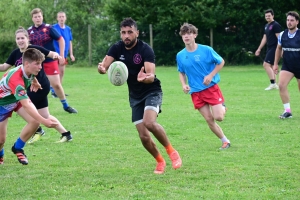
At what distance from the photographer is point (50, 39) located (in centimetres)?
1235

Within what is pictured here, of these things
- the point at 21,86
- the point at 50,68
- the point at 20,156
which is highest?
the point at 21,86

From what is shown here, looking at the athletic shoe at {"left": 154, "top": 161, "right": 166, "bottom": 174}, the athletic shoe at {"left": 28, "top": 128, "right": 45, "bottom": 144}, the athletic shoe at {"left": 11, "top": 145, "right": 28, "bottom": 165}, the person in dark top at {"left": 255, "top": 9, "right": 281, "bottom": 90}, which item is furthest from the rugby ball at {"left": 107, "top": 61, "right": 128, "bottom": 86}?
the person in dark top at {"left": 255, "top": 9, "right": 281, "bottom": 90}

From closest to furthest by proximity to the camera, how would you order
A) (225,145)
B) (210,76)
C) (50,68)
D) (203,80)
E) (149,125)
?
(149,125)
(210,76)
(225,145)
(203,80)
(50,68)

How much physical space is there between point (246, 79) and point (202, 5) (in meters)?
8.20

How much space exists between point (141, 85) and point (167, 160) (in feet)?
3.93

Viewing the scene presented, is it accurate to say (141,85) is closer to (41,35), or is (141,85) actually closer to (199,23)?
(41,35)

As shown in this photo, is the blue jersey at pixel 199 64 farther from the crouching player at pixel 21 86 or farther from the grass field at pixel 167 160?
the crouching player at pixel 21 86

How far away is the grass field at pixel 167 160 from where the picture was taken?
6090mm

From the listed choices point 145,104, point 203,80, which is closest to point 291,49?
point 203,80

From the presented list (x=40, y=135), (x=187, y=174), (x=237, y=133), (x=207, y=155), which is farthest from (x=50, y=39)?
(x=187, y=174)

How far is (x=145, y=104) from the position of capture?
704 centimetres

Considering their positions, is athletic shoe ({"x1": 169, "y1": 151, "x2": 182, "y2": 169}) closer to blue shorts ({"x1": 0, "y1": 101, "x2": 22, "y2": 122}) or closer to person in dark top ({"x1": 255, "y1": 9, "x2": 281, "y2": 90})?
blue shorts ({"x1": 0, "y1": 101, "x2": 22, "y2": 122})

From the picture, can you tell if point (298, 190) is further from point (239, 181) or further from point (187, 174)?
point (187, 174)

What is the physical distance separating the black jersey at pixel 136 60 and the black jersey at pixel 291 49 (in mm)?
4860
